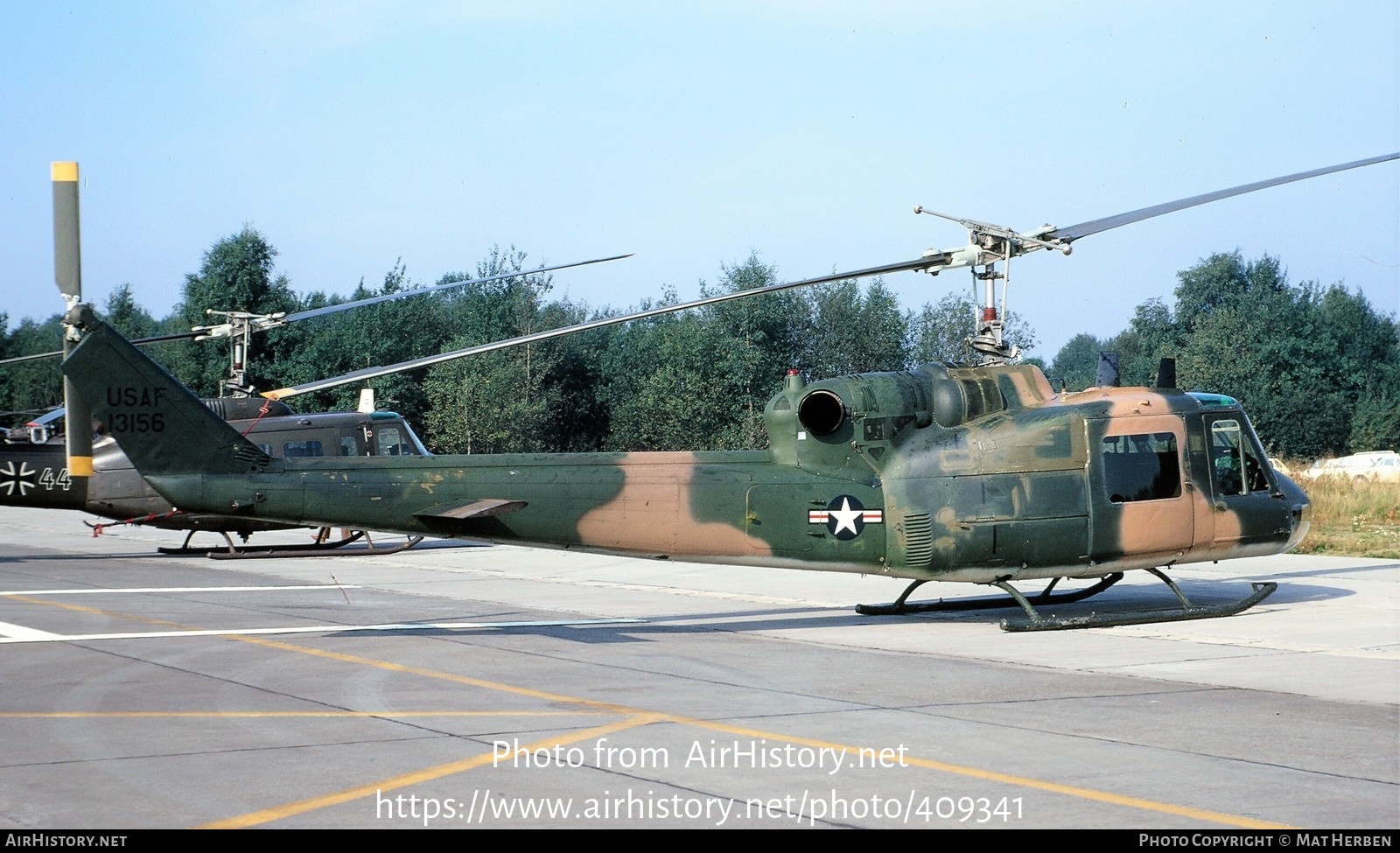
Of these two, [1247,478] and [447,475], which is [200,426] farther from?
[1247,478]

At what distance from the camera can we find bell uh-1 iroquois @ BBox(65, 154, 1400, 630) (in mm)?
12734

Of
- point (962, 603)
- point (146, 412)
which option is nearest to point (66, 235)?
point (146, 412)

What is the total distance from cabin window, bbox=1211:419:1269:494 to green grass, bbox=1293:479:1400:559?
345 inches

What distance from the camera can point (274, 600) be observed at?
17.3 meters

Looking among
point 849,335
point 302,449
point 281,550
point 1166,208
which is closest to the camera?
point 1166,208

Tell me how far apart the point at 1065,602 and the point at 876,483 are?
352 centimetres

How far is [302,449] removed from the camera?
2386cm

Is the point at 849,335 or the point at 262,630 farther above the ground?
the point at 849,335

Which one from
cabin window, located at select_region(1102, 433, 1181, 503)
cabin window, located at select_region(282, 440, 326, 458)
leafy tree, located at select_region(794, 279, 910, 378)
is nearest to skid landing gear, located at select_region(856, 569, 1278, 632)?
cabin window, located at select_region(1102, 433, 1181, 503)

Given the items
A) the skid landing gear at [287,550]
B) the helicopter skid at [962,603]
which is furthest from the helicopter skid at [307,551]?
the helicopter skid at [962,603]

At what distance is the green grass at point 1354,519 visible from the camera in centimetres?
2267

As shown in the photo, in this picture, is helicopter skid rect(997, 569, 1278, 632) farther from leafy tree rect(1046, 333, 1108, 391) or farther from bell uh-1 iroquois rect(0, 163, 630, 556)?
leafy tree rect(1046, 333, 1108, 391)

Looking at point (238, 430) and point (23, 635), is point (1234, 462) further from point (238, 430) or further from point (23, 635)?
point (238, 430)
